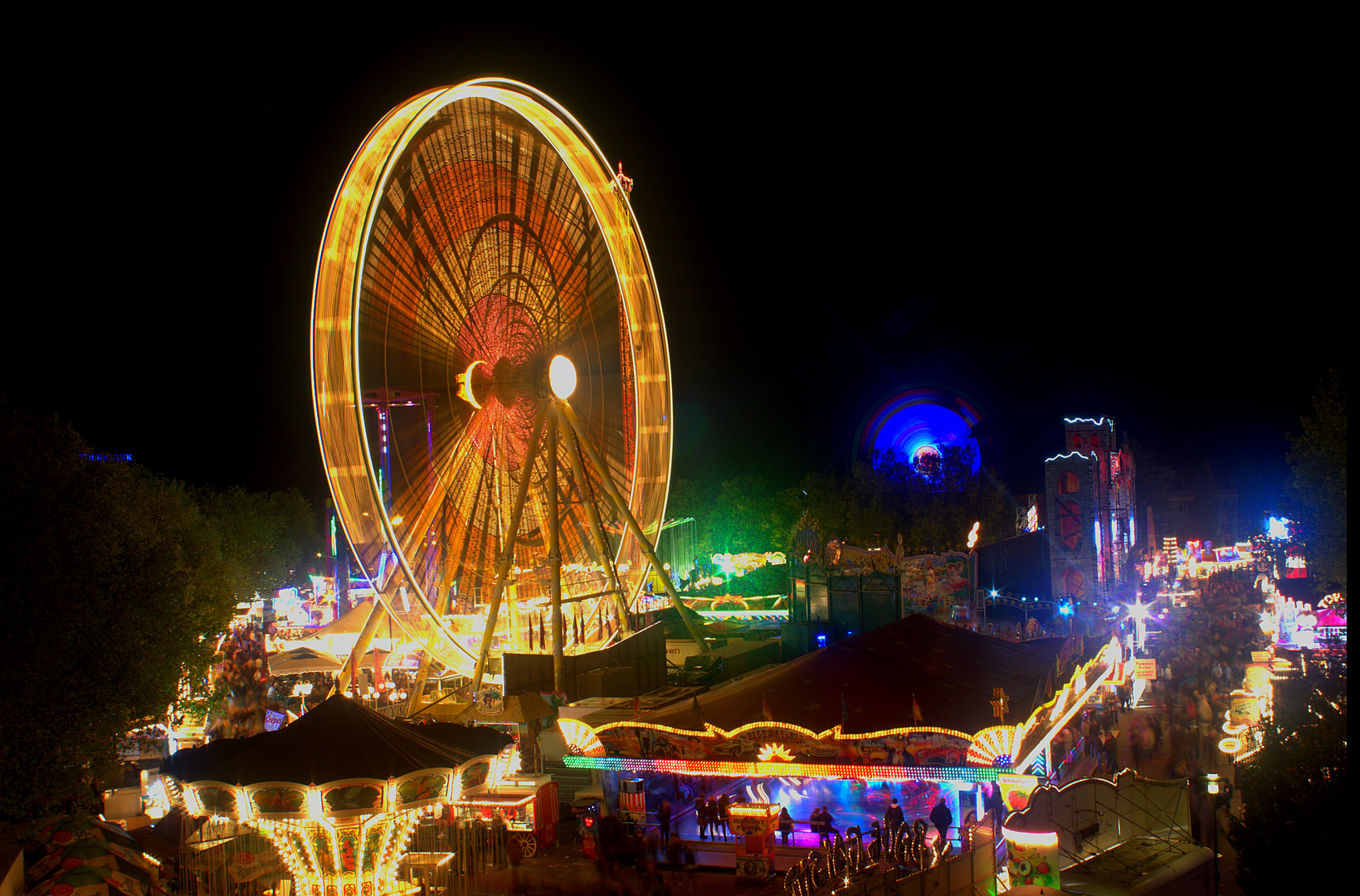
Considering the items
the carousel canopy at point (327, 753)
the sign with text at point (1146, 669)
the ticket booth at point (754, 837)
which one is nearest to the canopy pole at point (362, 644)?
the carousel canopy at point (327, 753)

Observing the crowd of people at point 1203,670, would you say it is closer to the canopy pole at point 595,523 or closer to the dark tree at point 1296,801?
the dark tree at point 1296,801

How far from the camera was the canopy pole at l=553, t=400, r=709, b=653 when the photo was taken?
19.3m

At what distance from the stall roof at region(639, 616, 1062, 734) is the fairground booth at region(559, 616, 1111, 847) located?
0.8 inches

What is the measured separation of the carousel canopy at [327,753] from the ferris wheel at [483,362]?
3.67m

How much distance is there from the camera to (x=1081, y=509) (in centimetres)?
3616

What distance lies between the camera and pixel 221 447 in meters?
58.0

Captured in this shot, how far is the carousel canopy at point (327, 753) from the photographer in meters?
10.0

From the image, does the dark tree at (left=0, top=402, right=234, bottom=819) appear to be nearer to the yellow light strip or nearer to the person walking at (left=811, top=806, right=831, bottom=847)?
the yellow light strip

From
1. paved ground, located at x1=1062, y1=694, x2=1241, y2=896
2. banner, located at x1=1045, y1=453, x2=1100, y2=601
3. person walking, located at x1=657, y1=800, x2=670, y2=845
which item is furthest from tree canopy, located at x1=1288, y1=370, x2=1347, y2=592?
banner, located at x1=1045, y1=453, x2=1100, y2=601

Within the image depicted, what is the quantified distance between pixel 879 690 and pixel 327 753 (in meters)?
6.91

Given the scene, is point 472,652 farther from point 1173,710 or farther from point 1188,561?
point 1188,561

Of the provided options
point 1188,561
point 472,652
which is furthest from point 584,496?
point 1188,561

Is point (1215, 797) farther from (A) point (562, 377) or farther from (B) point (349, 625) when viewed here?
(B) point (349, 625)

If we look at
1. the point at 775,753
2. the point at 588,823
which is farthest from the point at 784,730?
the point at 588,823
